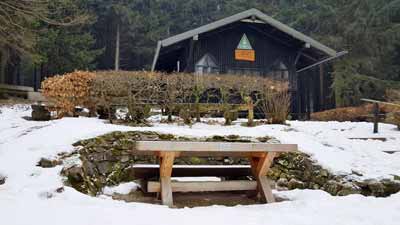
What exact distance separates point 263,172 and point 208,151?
3.22 ft

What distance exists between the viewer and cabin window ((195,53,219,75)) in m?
16.4

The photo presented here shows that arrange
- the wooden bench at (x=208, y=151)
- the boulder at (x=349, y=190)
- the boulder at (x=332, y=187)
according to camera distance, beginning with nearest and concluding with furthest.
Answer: the wooden bench at (x=208, y=151), the boulder at (x=349, y=190), the boulder at (x=332, y=187)

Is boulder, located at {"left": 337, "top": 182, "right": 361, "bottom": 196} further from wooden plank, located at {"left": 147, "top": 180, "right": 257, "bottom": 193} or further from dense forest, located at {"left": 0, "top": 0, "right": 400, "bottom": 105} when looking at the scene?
dense forest, located at {"left": 0, "top": 0, "right": 400, "bottom": 105}

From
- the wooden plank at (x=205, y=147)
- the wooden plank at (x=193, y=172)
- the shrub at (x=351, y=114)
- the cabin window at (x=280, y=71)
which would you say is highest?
the cabin window at (x=280, y=71)

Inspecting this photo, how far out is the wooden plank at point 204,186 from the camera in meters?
5.34

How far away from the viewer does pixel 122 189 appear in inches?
234

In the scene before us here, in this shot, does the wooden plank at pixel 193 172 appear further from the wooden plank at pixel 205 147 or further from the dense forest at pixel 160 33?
the dense forest at pixel 160 33

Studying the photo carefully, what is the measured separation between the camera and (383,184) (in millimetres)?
6477

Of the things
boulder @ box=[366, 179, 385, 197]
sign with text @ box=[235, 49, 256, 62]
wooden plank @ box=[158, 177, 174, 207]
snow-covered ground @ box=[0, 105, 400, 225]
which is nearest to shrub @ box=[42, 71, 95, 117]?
snow-covered ground @ box=[0, 105, 400, 225]

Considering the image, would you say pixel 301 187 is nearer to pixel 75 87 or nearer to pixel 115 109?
pixel 115 109

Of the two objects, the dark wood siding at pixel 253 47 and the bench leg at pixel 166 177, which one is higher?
the dark wood siding at pixel 253 47

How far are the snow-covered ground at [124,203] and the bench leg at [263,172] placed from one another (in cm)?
29

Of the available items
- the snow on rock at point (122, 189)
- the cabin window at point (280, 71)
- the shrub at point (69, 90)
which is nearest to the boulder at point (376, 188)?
the snow on rock at point (122, 189)

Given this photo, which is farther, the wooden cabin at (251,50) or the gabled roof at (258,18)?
the wooden cabin at (251,50)
